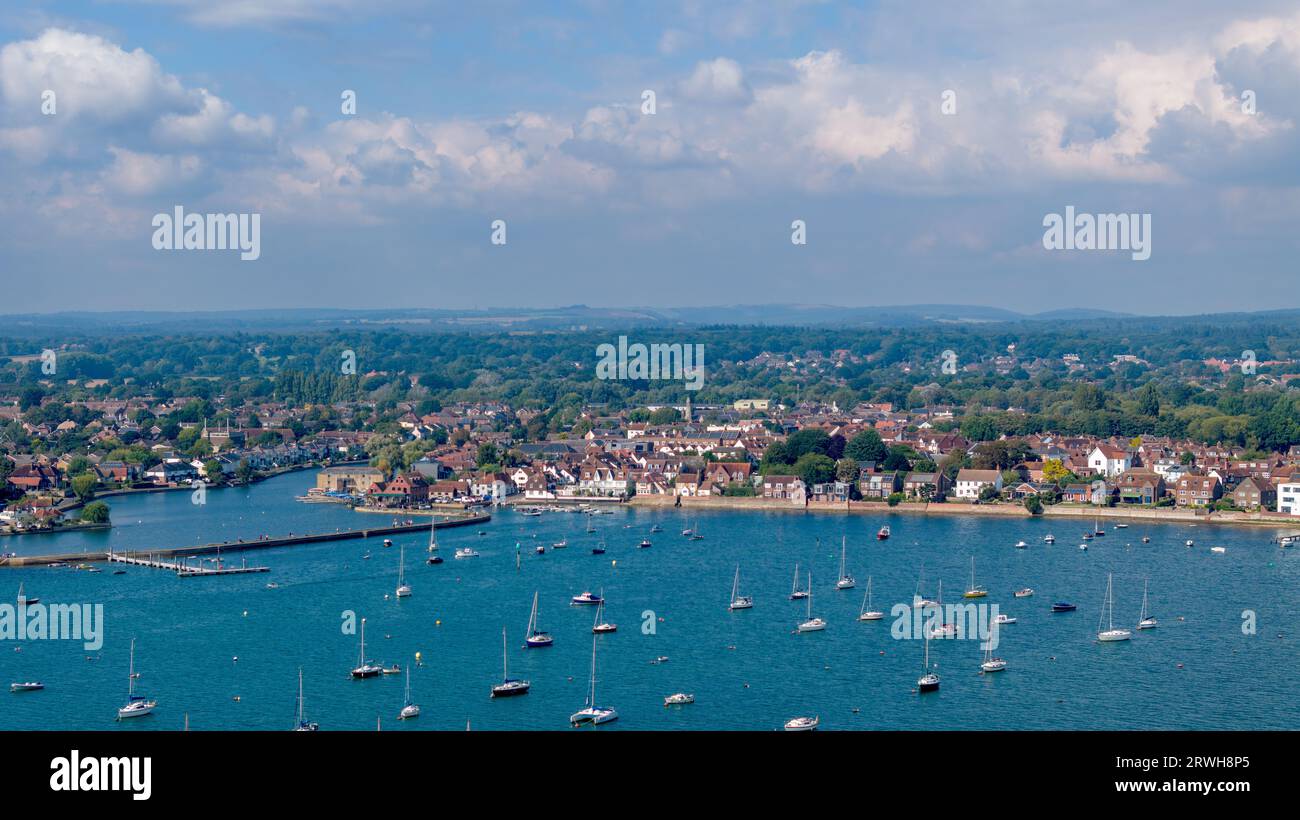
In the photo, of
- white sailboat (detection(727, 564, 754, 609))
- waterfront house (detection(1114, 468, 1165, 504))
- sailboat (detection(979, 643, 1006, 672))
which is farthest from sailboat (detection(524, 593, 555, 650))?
waterfront house (detection(1114, 468, 1165, 504))

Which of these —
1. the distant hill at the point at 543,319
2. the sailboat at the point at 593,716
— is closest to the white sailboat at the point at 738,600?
the sailboat at the point at 593,716

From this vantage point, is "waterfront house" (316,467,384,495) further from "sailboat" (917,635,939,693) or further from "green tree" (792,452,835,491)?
"sailboat" (917,635,939,693)
